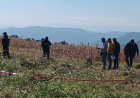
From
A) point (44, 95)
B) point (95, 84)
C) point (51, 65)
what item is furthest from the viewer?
point (51, 65)

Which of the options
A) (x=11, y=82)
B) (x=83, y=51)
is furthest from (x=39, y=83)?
(x=83, y=51)

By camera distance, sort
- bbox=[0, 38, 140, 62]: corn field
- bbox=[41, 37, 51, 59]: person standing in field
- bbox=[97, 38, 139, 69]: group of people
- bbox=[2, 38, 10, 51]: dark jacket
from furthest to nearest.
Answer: bbox=[0, 38, 140, 62]: corn field → bbox=[41, 37, 51, 59]: person standing in field → bbox=[2, 38, 10, 51]: dark jacket → bbox=[97, 38, 139, 69]: group of people

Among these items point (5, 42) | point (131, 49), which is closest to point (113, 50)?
point (131, 49)

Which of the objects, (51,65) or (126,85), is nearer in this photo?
(126,85)

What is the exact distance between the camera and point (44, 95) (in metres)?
15.7

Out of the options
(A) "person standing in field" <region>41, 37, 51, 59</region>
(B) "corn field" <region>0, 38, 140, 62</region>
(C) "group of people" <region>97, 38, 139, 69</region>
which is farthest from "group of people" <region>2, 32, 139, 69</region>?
(B) "corn field" <region>0, 38, 140, 62</region>

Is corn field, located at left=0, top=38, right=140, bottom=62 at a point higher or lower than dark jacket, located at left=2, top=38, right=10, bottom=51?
lower

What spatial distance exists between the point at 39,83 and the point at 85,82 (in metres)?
2.33

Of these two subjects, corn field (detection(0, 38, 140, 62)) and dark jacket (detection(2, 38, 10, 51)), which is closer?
dark jacket (detection(2, 38, 10, 51))

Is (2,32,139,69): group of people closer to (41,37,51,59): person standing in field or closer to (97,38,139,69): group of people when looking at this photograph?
(97,38,139,69): group of people

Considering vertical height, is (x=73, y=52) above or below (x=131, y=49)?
below

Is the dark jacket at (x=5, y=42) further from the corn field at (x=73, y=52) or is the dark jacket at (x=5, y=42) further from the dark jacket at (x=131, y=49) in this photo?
the dark jacket at (x=131, y=49)

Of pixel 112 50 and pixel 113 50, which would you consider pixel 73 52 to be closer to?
pixel 113 50

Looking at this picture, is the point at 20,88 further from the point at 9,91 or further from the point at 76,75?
the point at 76,75
